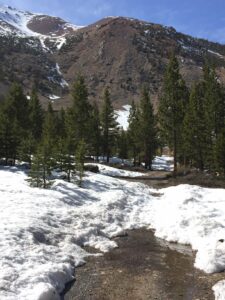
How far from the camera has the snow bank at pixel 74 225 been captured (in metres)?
11.3

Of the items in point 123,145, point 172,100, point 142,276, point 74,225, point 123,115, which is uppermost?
point 123,115

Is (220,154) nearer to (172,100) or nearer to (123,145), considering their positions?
(172,100)

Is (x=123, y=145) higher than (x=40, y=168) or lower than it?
higher

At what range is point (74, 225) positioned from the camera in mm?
17016

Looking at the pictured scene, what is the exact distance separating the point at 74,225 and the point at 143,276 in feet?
17.8

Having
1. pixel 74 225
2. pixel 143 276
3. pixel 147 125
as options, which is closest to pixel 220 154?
pixel 147 125

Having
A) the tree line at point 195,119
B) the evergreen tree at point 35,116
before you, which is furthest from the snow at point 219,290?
the evergreen tree at point 35,116

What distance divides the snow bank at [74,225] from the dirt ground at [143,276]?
0.42m

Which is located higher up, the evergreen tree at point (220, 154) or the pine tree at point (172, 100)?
the pine tree at point (172, 100)

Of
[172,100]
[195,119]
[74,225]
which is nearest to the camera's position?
[74,225]

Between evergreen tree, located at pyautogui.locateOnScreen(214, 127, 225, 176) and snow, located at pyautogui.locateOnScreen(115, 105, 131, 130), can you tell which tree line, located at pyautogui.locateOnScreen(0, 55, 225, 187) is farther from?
snow, located at pyautogui.locateOnScreen(115, 105, 131, 130)

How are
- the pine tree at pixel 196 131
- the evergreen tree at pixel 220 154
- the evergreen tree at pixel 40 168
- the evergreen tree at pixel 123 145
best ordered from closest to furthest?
the evergreen tree at pixel 40 168 < the evergreen tree at pixel 220 154 < the pine tree at pixel 196 131 < the evergreen tree at pixel 123 145

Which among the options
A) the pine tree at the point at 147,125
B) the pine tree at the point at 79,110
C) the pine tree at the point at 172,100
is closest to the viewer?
the pine tree at the point at 172,100

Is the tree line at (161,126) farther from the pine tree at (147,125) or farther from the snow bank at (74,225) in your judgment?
the snow bank at (74,225)
